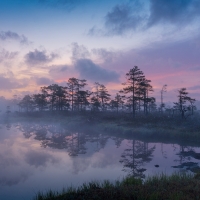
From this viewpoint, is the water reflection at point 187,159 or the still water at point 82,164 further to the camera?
the water reflection at point 187,159

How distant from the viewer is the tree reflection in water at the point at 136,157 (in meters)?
14.2

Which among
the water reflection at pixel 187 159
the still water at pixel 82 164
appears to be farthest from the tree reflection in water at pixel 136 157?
the water reflection at pixel 187 159

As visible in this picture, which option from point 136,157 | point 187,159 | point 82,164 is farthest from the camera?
point 136,157

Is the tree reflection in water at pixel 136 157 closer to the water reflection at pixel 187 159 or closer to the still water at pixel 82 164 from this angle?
the still water at pixel 82 164

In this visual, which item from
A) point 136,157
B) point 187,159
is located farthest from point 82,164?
point 187,159

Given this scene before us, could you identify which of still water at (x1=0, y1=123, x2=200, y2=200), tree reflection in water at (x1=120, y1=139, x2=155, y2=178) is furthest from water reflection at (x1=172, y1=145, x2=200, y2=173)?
tree reflection in water at (x1=120, y1=139, x2=155, y2=178)

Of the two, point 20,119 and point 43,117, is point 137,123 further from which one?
point 20,119

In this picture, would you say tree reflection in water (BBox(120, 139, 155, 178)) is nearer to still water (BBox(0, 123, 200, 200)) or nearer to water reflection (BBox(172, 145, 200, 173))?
still water (BBox(0, 123, 200, 200))

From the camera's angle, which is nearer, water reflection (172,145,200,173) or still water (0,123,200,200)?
still water (0,123,200,200)

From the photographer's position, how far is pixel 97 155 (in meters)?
19.3

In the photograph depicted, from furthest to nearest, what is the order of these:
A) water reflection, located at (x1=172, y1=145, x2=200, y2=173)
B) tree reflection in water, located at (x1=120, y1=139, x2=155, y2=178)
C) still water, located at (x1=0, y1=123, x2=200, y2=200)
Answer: water reflection, located at (x1=172, y1=145, x2=200, y2=173) < tree reflection in water, located at (x1=120, y1=139, x2=155, y2=178) < still water, located at (x1=0, y1=123, x2=200, y2=200)

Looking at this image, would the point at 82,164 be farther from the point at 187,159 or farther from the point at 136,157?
the point at 187,159

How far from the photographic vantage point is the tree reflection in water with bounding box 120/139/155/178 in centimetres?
1423

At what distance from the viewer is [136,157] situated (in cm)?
1841
